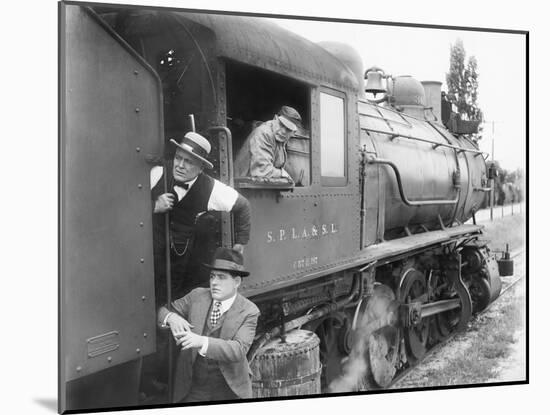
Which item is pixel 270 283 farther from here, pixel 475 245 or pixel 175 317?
pixel 475 245

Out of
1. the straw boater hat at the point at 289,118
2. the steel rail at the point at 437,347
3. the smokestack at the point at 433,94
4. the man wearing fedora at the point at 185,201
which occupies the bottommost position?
the steel rail at the point at 437,347

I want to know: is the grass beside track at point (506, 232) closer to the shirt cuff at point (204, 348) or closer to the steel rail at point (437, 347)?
the steel rail at point (437, 347)

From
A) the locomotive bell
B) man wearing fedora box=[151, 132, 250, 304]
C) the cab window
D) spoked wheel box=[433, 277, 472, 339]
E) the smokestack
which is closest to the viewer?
man wearing fedora box=[151, 132, 250, 304]

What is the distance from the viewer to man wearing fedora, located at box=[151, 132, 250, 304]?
379cm

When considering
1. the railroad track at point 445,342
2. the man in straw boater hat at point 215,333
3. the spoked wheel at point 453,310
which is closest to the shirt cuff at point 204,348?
the man in straw boater hat at point 215,333

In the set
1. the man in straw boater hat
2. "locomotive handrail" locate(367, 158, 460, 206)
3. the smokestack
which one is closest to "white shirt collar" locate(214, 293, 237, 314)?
the man in straw boater hat

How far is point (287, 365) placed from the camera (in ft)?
14.1

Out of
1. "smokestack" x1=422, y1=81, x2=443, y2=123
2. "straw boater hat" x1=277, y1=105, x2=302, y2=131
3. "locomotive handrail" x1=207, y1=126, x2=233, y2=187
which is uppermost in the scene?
"smokestack" x1=422, y1=81, x2=443, y2=123

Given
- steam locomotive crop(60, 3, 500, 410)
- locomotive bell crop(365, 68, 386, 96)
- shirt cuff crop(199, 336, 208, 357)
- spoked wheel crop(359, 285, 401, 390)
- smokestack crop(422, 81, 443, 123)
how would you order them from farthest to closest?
smokestack crop(422, 81, 443, 123) → locomotive bell crop(365, 68, 386, 96) → spoked wheel crop(359, 285, 401, 390) → shirt cuff crop(199, 336, 208, 357) → steam locomotive crop(60, 3, 500, 410)

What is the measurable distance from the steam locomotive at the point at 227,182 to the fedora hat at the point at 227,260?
5 cm

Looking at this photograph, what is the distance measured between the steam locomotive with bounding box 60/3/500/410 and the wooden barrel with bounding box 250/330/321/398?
2.8 inches

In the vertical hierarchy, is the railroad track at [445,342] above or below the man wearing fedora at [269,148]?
below

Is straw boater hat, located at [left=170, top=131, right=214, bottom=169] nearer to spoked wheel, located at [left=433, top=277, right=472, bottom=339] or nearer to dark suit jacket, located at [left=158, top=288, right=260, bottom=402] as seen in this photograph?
dark suit jacket, located at [left=158, top=288, right=260, bottom=402]

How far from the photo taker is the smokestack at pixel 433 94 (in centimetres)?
573
